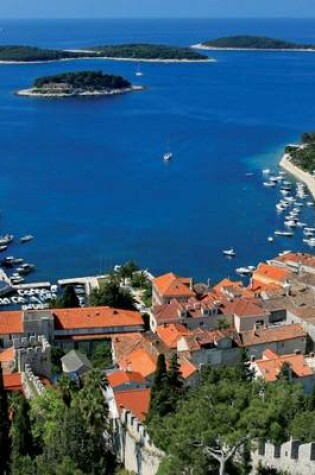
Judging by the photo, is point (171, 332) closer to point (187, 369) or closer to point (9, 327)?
point (187, 369)

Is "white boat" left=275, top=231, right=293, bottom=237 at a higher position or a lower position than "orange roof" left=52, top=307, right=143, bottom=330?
lower

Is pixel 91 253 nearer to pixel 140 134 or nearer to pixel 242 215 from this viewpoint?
pixel 242 215

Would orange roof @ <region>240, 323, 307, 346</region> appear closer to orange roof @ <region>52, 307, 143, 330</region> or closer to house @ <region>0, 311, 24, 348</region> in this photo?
orange roof @ <region>52, 307, 143, 330</region>

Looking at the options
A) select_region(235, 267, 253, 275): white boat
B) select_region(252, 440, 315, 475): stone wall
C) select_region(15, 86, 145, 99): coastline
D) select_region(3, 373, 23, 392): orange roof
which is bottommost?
select_region(235, 267, 253, 275): white boat

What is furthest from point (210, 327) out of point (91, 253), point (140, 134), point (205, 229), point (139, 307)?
point (140, 134)

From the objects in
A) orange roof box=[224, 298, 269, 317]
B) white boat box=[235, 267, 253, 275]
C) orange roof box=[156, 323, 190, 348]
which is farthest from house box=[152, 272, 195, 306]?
white boat box=[235, 267, 253, 275]

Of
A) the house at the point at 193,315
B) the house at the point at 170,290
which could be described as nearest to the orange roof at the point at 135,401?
the house at the point at 193,315
